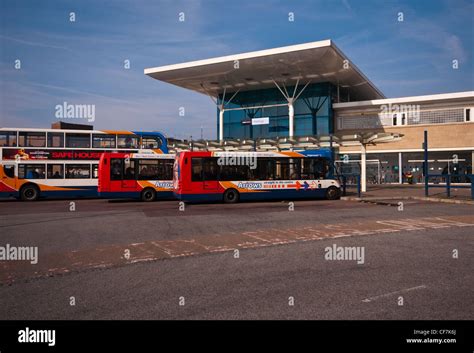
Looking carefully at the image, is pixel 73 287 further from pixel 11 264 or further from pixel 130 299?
pixel 11 264

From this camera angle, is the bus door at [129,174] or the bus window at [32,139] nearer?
the bus door at [129,174]

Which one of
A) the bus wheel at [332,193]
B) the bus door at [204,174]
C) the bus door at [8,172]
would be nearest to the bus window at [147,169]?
the bus door at [204,174]

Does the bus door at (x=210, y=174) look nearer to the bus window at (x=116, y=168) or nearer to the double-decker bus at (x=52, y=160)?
the bus window at (x=116, y=168)

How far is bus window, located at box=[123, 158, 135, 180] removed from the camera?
71.0 ft

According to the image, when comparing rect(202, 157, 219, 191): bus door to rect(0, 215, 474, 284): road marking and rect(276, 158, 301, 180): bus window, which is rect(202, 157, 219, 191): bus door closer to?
rect(276, 158, 301, 180): bus window

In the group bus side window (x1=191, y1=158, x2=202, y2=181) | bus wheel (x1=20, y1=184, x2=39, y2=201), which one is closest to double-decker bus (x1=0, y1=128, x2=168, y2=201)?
bus wheel (x1=20, y1=184, x2=39, y2=201)

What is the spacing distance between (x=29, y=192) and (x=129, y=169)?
226 inches

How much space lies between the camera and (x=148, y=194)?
2219 centimetres

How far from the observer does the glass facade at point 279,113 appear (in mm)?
40312

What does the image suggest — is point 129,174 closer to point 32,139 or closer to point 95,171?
point 95,171

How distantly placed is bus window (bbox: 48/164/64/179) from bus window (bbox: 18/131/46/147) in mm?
1275

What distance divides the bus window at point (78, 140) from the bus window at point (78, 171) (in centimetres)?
114

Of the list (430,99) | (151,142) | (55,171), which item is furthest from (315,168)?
(430,99)
